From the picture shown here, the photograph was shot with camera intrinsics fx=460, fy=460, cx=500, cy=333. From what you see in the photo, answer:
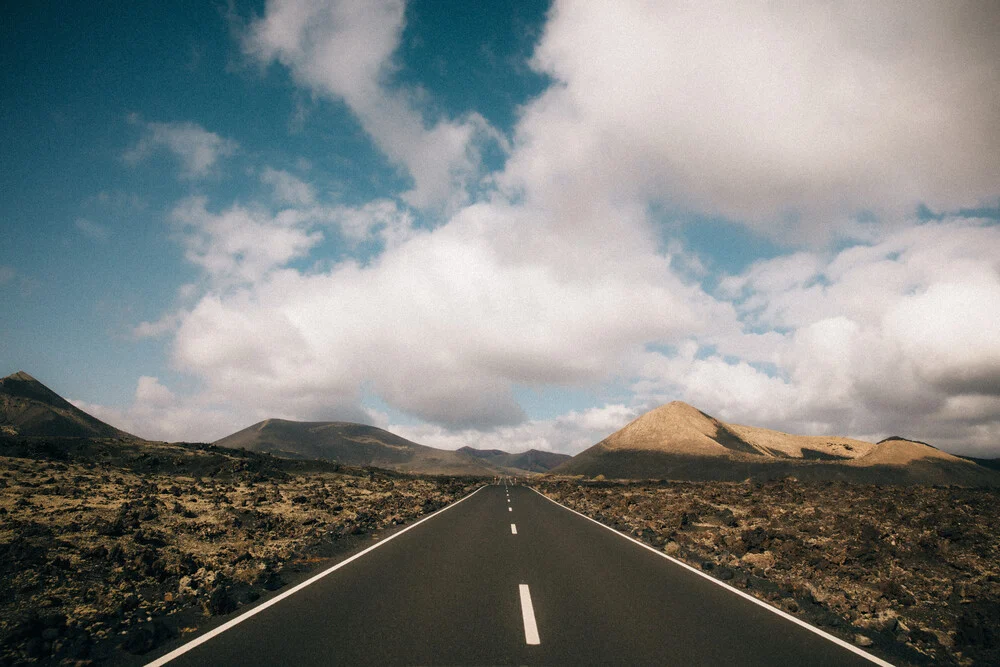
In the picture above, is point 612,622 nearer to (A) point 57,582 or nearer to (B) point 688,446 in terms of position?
(A) point 57,582

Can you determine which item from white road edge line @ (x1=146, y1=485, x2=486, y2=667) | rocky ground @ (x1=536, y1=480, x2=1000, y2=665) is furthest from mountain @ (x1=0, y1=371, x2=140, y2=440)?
rocky ground @ (x1=536, y1=480, x2=1000, y2=665)

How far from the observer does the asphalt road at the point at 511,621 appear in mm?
5195

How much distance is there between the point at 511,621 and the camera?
635 cm

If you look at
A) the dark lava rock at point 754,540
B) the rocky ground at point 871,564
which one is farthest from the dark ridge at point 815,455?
the dark lava rock at point 754,540

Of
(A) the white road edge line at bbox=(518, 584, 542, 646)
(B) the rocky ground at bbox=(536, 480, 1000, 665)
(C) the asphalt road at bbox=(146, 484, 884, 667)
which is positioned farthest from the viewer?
(B) the rocky ground at bbox=(536, 480, 1000, 665)

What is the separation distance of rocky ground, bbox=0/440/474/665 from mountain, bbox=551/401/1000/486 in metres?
109

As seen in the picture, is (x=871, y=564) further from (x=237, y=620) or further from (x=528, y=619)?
(x=237, y=620)

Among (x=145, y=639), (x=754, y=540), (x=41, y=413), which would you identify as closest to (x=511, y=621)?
(x=145, y=639)

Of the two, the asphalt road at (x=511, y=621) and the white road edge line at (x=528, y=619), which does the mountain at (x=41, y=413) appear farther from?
the white road edge line at (x=528, y=619)

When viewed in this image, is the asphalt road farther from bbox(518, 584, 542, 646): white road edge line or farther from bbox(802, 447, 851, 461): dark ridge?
bbox(802, 447, 851, 461): dark ridge

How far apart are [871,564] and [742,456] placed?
141 m

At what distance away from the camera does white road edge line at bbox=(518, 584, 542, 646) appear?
563 centimetres

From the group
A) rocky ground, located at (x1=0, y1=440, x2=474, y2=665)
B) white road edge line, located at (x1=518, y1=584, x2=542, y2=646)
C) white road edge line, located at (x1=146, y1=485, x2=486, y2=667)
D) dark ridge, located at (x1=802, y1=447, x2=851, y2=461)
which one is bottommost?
rocky ground, located at (x1=0, y1=440, x2=474, y2=665)

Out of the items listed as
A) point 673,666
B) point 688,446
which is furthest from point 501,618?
point 688,446
